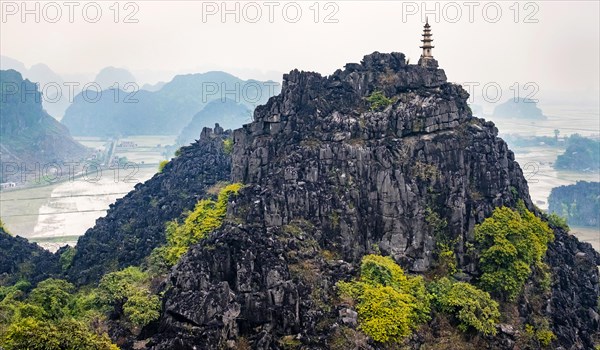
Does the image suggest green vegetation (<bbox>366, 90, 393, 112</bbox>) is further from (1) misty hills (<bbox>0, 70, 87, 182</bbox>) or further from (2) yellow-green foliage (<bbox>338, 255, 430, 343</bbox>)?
(1) misty hills (<bbox>0, 70, 87, 182</bbox>)

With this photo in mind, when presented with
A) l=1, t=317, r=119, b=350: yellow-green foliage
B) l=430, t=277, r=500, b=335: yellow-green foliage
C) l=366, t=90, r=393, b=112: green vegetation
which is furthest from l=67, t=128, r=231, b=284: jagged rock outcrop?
l=430, t=277, r=500, b=335: yellow-green foliage

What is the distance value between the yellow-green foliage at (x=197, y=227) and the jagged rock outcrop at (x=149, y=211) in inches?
222

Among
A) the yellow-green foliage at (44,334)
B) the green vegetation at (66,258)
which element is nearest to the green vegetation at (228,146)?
the green vegetation at (66,258)

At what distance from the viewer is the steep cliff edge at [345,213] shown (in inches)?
1278

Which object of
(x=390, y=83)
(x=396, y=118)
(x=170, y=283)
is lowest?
(x=170, y=283)

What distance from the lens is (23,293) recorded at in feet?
151

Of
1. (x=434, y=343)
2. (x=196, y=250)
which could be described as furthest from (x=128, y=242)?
(x=434, y=343)

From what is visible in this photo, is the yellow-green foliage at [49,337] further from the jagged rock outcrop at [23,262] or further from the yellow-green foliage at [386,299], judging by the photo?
the jagged rock outcrop at [23,262]

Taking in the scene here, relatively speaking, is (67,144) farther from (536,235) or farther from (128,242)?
(536,235)

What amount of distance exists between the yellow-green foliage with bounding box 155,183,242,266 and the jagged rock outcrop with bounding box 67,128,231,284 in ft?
18.5

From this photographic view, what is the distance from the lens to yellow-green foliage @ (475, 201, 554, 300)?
40.1m

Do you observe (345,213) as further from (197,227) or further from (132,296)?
(132,296)

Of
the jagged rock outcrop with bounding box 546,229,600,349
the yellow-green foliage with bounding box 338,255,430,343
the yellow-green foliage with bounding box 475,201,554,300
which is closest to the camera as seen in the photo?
the yellow-green foliage with bounding box 338,255,430,343

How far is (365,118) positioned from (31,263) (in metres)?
37.0
